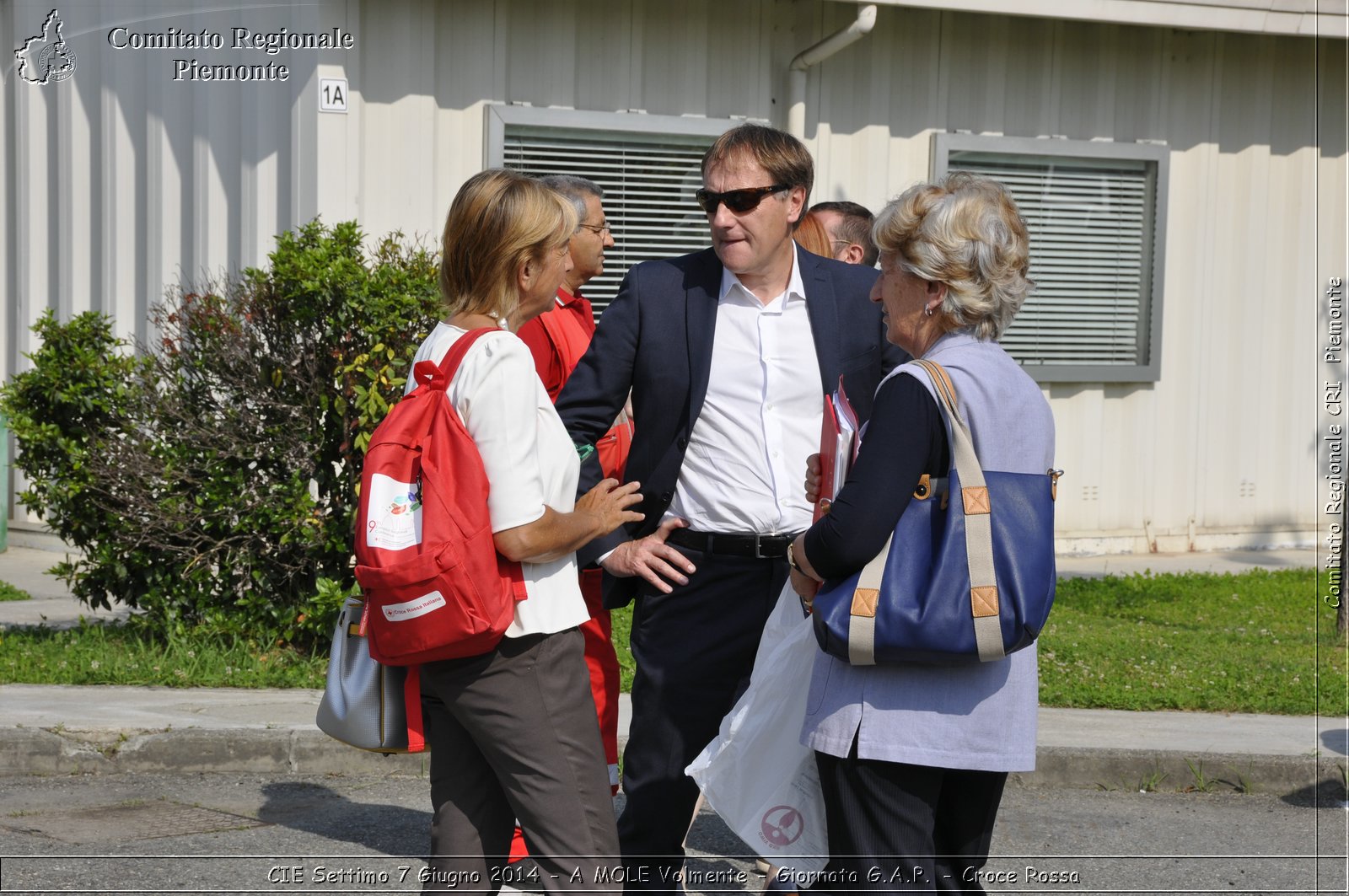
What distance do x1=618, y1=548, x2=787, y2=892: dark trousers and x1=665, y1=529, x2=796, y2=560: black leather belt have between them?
0.02 m

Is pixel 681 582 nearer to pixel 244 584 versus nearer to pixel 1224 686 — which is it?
pixel 244 584

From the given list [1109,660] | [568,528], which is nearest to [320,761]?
[568,528]

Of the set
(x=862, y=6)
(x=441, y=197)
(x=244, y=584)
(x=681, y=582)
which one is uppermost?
(x=862, y=6)

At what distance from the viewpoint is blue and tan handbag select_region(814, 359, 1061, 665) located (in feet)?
9.00

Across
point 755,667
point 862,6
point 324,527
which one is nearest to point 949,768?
point 755,667

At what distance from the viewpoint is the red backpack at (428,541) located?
2938 millimetres

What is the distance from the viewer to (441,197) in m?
9.31

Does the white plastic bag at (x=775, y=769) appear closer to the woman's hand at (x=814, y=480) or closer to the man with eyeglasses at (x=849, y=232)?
the woman's hand at (x=814, y=480)

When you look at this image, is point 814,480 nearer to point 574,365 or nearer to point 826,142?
point 574,365

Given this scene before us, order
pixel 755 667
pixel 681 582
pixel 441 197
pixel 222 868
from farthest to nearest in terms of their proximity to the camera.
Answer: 1. pixel 441 197
2. pixel 222 868
3. pixel 681 582
4. pixel 755 667

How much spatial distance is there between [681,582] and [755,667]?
21.1 inches

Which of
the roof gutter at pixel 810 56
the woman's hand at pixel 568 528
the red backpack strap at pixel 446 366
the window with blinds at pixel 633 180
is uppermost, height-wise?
the roof gutter at pixel 810 56

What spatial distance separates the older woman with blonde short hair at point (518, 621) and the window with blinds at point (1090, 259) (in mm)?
8032

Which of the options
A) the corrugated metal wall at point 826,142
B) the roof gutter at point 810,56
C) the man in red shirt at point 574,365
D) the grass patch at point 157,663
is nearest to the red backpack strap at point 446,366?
the man in red shirt at point 574,365
